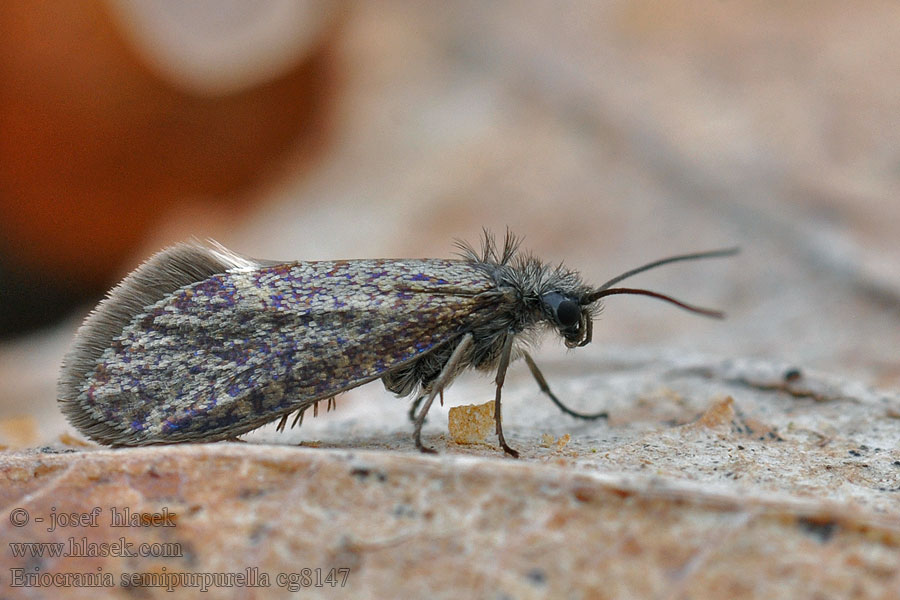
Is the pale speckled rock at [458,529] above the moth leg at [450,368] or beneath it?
beneath

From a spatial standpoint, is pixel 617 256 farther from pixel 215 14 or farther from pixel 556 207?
pixel 215 14

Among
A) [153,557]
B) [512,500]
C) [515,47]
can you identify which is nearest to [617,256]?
[515,47]

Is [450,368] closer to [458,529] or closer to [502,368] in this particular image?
[502,368]

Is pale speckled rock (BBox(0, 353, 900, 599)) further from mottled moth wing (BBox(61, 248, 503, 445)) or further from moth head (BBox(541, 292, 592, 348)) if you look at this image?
moth head (BBox(541, 292, 592, 348))

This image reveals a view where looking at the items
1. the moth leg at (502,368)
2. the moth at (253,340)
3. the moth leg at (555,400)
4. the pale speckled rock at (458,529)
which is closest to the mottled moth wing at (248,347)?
the moth at (253,340)

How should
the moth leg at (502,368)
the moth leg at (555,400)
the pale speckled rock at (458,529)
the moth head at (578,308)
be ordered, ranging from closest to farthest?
the pale speckled rock at (458,529) < the moth leg at (502,368) < the moth head at (578,308) < the moth leg at (555,400)

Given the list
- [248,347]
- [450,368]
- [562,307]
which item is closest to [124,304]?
[248,347]

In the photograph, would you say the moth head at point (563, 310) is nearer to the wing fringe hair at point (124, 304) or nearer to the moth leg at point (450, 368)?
the moth leg at point (450, 368)
